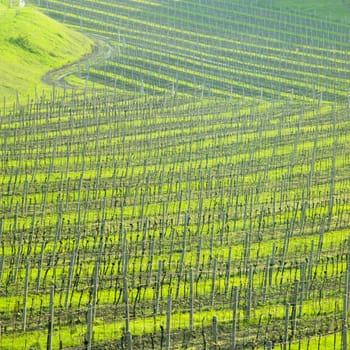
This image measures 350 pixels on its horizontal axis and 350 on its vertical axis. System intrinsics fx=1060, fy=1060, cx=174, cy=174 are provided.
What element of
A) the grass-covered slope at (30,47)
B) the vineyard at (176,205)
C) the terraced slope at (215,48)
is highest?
the vineyard at (176,205)

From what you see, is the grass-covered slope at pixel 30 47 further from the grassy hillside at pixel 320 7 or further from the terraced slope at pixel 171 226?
the grassy hillside at pixel 320 7

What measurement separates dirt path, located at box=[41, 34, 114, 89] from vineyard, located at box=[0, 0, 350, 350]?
0.28 meters

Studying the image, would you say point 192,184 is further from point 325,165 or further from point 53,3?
point 53,3

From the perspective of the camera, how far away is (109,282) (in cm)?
3419

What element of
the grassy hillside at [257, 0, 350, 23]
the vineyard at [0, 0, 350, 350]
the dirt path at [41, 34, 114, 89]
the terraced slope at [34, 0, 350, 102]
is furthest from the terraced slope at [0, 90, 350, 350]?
the grassy hillside at [257, 0, 350, 23]

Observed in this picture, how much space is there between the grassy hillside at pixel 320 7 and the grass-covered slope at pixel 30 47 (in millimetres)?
32000

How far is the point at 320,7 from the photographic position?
12269cm

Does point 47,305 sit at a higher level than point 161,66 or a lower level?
higher

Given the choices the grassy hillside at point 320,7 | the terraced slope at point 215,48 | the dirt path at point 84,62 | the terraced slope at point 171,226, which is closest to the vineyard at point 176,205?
the terraced slope at point 171,226

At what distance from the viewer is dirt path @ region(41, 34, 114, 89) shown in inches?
3194

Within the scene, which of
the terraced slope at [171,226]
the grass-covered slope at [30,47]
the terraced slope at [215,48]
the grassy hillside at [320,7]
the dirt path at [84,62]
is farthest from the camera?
the grassy hillside at [320,7]

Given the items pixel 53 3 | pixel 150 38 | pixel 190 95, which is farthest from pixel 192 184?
pixel 53 3

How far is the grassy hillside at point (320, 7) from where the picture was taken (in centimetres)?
11899

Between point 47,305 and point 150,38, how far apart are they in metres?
72.0
